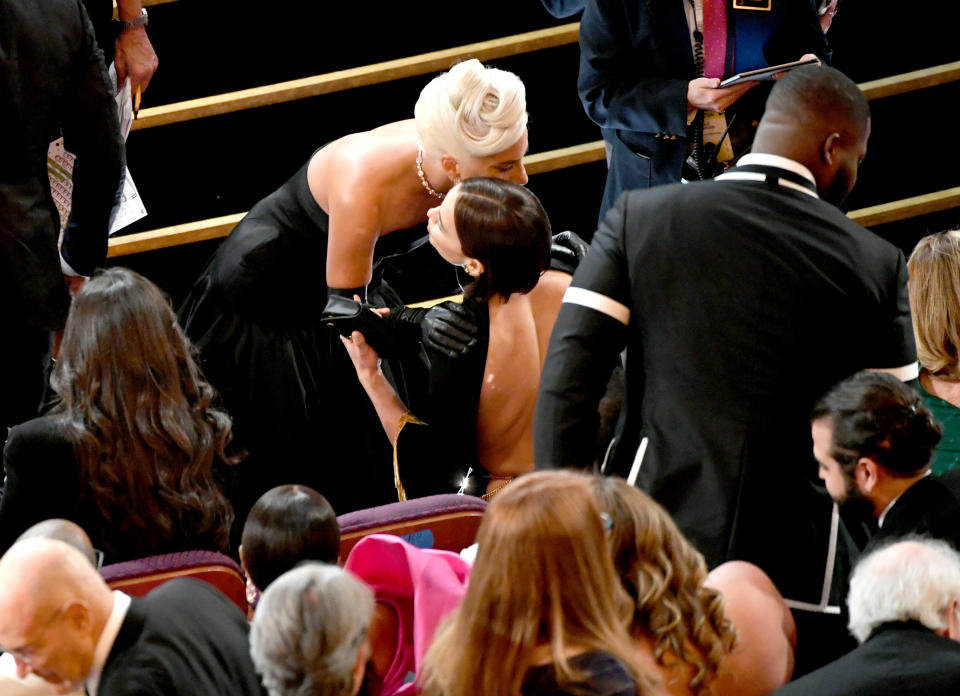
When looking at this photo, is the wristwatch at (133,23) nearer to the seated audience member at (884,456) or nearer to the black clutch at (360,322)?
the black clutch at (360,322)

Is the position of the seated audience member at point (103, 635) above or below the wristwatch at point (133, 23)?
below

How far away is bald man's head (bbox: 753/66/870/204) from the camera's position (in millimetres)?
2533

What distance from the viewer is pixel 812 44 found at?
361 centimetres

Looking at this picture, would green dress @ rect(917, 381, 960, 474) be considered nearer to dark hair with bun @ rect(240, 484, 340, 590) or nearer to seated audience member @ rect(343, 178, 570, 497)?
seated audience member @ rect(343, 178, 570, 497)

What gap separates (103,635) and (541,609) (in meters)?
0.64

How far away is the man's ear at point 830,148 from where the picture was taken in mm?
2545

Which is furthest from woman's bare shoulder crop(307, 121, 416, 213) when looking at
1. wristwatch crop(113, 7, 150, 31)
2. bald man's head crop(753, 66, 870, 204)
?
bald man's head crop(753, 66, 870, 204)

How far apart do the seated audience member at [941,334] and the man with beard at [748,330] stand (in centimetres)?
74

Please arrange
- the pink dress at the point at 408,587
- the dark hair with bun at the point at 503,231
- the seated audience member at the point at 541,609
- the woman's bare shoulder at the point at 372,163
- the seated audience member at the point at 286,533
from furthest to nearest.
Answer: the woman's bare shoulder at the point at 372,163 → the dark hair with bun at the point at 503,231 → the seated audience member at the point at 286,533 → the pink dress at the point at 408,587 → the seated audience member at the point at 541,609

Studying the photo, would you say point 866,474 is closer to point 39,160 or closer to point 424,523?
point 424,523

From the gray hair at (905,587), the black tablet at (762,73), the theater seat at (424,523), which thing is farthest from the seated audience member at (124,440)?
the black tablet at (762,73)

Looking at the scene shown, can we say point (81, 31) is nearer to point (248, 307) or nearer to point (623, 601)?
point (248, 307)

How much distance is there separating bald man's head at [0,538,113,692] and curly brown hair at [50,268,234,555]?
0.69 m

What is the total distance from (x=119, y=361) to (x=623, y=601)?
4.13 ft
